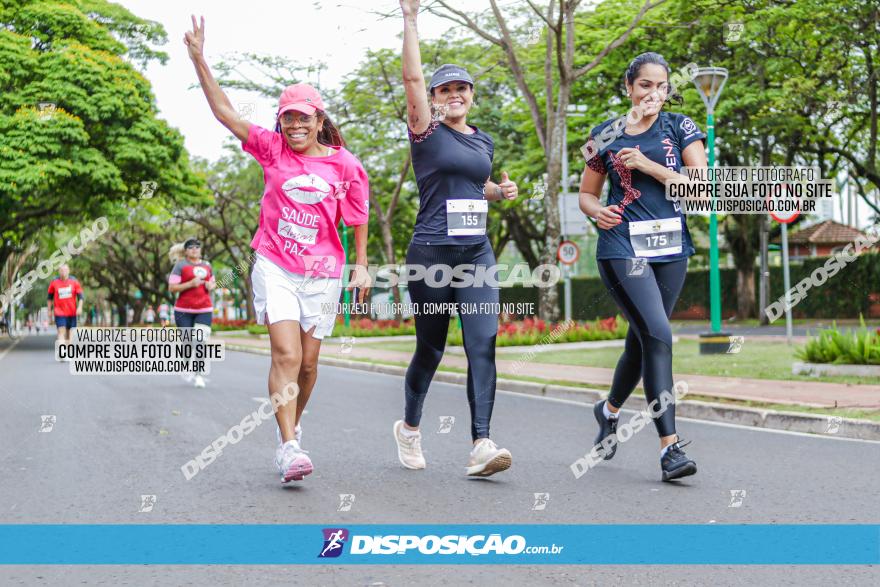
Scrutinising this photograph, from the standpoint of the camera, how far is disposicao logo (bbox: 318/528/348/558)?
372 centimetres

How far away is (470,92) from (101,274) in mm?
62209

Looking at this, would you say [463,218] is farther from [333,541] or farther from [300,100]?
[333,541]

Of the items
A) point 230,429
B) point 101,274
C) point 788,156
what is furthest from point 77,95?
point 101,274

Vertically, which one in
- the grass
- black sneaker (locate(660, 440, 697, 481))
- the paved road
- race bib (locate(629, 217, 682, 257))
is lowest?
the paved road

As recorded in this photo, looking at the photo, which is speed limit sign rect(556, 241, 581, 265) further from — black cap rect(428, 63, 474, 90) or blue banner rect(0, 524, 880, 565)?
blue banner rect(0, 524, 880, 565)

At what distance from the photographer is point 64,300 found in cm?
1792

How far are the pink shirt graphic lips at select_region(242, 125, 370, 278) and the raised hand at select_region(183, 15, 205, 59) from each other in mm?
451

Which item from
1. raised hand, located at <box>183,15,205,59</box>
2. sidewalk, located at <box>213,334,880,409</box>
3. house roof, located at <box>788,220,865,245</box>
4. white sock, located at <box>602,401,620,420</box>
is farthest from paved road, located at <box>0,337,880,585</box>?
house roof, located at <box>788,220,865,245</box>

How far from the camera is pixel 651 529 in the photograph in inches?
159

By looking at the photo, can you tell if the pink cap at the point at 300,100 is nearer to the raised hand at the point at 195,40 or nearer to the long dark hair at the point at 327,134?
the long dark hair at the point at 327,134

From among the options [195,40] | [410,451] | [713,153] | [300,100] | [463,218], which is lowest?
[410,451]

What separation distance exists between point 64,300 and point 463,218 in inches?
580

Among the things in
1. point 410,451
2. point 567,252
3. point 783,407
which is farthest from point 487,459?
point 567,252
